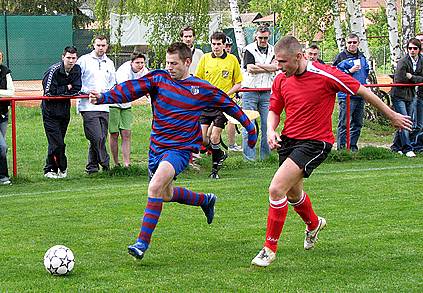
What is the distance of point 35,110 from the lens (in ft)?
72.3

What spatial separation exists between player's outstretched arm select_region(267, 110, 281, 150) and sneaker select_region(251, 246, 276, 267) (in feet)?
2.91

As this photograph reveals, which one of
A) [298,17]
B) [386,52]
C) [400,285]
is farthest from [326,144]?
[386,52]

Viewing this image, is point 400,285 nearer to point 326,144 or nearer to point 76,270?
point 326,144

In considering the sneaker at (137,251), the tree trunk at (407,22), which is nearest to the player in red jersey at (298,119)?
the sneaker at (137,251)

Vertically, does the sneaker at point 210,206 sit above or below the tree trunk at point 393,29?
below

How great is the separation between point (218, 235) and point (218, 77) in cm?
506

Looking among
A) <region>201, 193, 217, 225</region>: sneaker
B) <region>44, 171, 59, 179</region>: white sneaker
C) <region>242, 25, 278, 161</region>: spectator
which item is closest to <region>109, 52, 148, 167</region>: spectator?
<region>44, 171, 59, 179</region>: white sneaker

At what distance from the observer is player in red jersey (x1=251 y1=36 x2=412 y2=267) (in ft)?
23.6

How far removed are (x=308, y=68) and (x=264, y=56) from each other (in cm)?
678

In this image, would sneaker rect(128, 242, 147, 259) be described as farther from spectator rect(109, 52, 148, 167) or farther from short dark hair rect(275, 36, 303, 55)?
spectator rect(109, 52, 148, 167)

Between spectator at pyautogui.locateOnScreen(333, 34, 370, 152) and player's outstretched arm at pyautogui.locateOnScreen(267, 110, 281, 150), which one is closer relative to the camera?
player's outstretched arm at pyautogui.locateOnScreen(267, 110, 281, 150)

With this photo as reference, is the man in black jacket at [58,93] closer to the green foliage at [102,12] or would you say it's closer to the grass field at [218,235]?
the grass field at [218,235]

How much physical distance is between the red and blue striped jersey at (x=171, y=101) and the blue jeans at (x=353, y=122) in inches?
303

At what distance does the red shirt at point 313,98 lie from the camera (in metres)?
7.38
